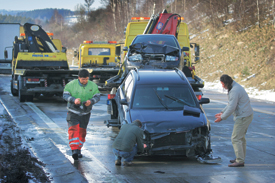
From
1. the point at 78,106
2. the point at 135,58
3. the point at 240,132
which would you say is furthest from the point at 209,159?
the point at 135,58

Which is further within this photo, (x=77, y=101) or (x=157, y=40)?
(x=157, y=40)

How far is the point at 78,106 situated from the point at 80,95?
242mm

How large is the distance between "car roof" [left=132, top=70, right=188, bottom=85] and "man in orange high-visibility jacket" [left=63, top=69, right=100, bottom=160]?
1.17 m

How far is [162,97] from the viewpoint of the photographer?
771 cm

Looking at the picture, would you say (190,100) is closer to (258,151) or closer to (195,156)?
(195,156)

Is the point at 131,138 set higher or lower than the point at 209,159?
higher

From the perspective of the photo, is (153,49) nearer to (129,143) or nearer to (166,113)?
(166,113)

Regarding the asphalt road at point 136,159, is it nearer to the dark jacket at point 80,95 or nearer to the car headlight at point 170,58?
the dark jacket at point 80,95

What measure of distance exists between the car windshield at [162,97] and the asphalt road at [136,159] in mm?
1028

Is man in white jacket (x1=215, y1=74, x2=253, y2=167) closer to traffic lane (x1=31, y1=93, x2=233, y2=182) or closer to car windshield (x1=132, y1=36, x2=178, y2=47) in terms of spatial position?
traffic lane (x1=31, y1=93, x2=233, y2=182)

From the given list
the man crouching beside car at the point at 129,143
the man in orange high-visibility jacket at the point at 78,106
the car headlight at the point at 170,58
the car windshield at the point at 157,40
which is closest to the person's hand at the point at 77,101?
the man in orange high-visibility jacket at the point at 78,106

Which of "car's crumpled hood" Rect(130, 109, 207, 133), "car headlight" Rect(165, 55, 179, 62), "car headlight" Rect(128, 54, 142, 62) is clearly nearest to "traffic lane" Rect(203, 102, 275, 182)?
"car's crumpled hood" Rect(130, 109, 207, 133)

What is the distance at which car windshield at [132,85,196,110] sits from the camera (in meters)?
7.52

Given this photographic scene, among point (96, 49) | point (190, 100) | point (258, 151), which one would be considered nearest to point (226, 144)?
point (258, 151)
